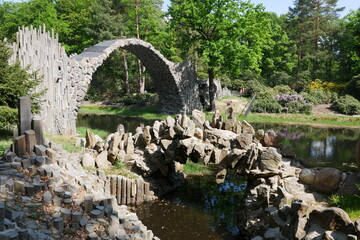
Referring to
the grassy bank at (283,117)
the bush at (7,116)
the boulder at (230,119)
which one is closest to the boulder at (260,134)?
the boulder at (230,119)

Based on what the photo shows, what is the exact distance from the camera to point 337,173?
7324 mm

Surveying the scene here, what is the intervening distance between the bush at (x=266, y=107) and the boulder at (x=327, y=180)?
20944 millimetres

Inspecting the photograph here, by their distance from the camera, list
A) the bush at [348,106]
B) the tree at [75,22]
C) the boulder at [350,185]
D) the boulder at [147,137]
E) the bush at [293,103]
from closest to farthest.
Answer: the boulder at [350,185], the boulder at [147,137], the bush at [348,106], the bush at [293,103], the tree at [75,22]

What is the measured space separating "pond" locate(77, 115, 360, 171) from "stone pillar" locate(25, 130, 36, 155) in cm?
814

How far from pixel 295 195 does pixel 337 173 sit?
99 centimetres

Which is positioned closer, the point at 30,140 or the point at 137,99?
the point at 30,140

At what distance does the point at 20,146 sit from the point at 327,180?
6.32m

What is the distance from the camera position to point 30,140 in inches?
262

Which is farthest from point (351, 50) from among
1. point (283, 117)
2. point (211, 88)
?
point (211, 88)

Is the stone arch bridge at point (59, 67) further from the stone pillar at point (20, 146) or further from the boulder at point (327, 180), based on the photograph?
the boulder at point (327, 180)

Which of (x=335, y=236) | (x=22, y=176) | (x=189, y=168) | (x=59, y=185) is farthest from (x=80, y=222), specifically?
(x=189, y=168)

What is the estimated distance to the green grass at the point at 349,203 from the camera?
607 cm

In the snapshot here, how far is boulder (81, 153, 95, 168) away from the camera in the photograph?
937 cm

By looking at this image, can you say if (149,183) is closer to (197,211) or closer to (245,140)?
(197,211)
